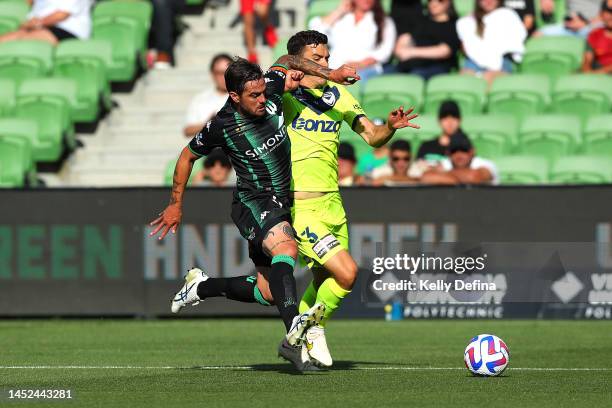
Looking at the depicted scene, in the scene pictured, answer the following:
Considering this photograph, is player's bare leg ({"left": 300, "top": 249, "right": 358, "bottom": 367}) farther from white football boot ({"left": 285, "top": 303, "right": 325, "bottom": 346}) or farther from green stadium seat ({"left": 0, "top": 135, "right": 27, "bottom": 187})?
green stadium seat ({"left": 0, "top": 135, "right": 27, "bottom": 187})

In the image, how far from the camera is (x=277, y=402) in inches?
307

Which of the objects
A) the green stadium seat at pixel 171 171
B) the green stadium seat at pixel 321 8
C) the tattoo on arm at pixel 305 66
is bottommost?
the green stadium seat at pixel 171 171

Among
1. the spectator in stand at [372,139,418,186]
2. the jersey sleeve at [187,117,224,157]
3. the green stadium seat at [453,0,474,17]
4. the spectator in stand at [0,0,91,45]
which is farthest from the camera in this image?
the spectator in stand at [0,0,91,45]

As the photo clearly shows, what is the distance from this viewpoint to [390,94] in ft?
58.9

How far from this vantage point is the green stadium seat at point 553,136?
17047mm

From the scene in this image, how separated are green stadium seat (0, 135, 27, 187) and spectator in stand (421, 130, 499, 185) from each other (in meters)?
5.58

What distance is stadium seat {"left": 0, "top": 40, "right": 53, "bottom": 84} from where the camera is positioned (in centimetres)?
2009

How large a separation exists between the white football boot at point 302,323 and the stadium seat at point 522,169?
7418mm

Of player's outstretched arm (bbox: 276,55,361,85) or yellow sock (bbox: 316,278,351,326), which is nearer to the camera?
player's outstretched arm (bbox: 276,55,361,85)

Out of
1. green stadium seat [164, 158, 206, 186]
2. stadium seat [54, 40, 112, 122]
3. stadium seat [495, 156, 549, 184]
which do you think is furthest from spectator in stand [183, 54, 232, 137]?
stadium seat [495, 156, 549, 184]

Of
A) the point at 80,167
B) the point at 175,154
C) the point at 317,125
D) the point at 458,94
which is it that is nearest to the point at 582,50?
the point at 458,94

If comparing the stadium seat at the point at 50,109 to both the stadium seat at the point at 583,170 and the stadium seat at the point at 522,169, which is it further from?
the stadium seat at the point at 583,170

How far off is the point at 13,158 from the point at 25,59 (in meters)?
2.54

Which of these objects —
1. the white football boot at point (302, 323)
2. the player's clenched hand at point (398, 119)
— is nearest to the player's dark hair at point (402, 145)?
the player's clenched hand at point (398, 119)
